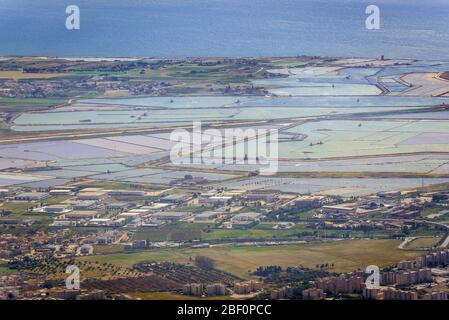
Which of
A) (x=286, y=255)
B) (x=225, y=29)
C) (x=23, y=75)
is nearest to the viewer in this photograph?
(x=286, y=255)

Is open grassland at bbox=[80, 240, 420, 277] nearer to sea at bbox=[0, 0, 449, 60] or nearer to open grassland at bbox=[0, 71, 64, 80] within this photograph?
open grassland at bbox=[0, 71, 64, 80]

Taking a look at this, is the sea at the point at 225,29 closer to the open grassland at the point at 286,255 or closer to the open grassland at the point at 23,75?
the open grassland at the point at 23,75

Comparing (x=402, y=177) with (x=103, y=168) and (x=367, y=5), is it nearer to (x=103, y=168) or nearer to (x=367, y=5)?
(x=103, y=168)

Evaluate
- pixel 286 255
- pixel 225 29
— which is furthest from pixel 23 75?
pixel 225 29

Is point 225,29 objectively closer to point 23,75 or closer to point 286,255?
point 23,75

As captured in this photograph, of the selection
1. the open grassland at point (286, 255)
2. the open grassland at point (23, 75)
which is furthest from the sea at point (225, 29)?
the open grassland at point (286, 255)
